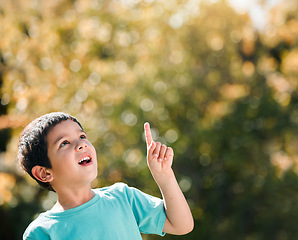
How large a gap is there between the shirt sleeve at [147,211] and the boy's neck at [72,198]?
127 millimetres

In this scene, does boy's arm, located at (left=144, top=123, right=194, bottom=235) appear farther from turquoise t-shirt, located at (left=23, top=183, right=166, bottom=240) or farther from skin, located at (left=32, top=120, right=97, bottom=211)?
skin, located at (left=32, top=120, right=97, bottom=211)

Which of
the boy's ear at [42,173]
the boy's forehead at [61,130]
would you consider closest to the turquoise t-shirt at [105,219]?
the boy's ear at [42,173]

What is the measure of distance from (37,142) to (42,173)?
0.10 meters

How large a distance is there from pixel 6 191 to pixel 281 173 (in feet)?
10.8

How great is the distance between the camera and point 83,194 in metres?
1.28

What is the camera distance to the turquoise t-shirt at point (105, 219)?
1193 millimetres

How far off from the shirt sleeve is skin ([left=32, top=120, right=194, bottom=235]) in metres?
0.03

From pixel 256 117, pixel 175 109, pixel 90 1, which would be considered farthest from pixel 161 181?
pixel 90 1

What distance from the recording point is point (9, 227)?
625 cm

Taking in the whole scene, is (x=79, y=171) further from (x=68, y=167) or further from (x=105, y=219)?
(x=105, y=219)

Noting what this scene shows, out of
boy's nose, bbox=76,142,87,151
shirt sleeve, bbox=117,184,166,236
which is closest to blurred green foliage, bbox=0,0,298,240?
shirt sleeve, bbox=117,184,166,236

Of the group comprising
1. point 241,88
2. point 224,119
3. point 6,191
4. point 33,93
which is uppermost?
point 33,93

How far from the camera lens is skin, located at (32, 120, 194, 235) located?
1246 millimetres

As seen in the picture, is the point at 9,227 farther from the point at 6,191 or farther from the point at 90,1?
the point at 90,1
